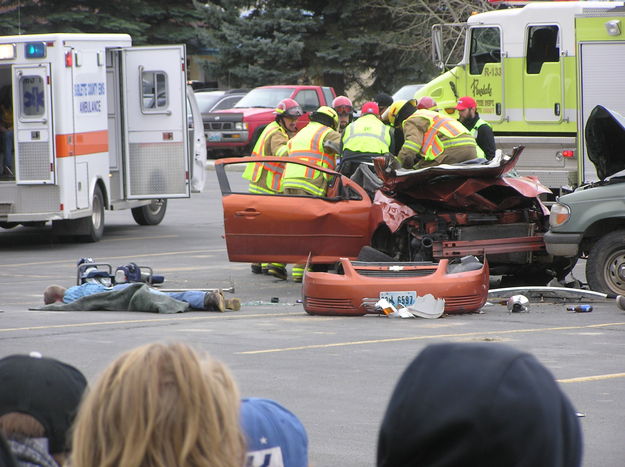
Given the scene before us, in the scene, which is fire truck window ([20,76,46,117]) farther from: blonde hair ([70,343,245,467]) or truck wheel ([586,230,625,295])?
blonde hair ([70,343,245,467])

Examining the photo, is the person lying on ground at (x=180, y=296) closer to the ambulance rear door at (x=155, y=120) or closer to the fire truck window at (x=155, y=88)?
the ambulance rear door at (x=155, y=120)

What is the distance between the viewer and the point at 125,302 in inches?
467

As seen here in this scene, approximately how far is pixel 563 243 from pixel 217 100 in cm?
2653

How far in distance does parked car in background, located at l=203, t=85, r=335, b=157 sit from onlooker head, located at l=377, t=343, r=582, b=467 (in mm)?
30256

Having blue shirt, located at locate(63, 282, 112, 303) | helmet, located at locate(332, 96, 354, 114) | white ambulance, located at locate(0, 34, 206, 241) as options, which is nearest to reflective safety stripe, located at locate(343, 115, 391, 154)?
helmet, located at locate(332, 96, 354, 114)

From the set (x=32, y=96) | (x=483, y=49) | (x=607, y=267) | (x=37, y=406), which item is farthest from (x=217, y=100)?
(x=37, y=406)

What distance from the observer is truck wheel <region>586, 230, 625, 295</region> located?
12219 mm

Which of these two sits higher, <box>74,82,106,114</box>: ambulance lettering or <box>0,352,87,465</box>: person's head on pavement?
<box>74,82,106,114</box>: ambulance lettering

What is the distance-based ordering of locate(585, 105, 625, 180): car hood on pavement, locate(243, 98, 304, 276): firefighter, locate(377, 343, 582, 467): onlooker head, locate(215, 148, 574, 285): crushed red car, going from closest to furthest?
locate(377, 343, 582, 467): onlooker head < locate(215, 148, 574, 285): crushed red car < locate(585, 105, 625, 180): car hood on pavement < locate(243, 98, 304, 276): firefighter

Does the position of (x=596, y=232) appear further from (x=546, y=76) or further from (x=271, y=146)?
(x=546, y=76)

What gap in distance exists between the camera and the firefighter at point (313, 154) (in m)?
13.7

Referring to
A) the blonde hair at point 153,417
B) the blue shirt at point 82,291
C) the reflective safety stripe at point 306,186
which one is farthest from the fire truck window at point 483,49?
the blonde hair at point 153,417

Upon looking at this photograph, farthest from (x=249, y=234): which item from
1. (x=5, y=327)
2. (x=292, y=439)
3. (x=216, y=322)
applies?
(x=292, y=439)

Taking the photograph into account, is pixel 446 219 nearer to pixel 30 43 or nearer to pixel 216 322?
pixel 216 322
